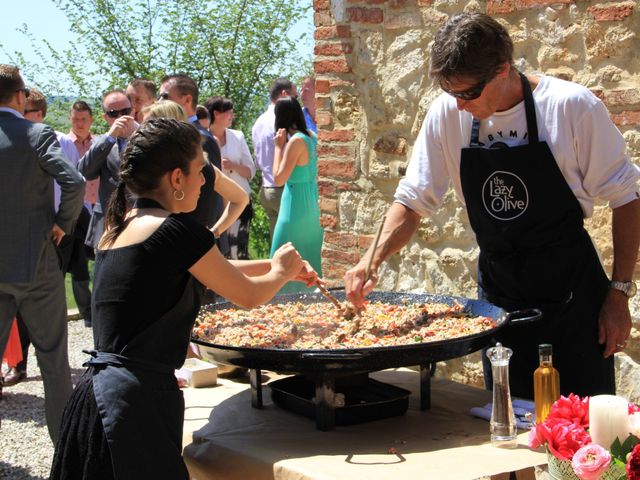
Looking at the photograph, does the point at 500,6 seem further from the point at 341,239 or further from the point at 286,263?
the point at 286,263

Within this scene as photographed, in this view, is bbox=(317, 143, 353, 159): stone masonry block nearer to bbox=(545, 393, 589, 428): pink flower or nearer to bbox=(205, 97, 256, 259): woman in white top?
bbox=(545, 393, 589, 428): pink flower

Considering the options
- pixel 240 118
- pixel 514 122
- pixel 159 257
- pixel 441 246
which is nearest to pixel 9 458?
pixel 441 246

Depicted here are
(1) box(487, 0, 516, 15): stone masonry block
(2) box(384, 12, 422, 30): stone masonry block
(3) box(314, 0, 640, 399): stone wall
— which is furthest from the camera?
(2) box(384, 12, 422, 30): stone masonry block

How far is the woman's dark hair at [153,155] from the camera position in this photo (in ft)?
8.87

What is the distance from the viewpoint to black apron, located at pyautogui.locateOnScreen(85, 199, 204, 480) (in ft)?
8.46

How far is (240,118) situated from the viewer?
13.0 m

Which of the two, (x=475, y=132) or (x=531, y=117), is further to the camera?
(x=475, y=132)

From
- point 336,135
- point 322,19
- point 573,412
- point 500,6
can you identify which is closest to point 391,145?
point 336,135

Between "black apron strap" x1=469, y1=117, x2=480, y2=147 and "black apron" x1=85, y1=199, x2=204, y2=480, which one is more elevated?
"black apron strap" x1=469, y1=117, x2=480, y2=147

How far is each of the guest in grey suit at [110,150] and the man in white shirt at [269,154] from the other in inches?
80.6

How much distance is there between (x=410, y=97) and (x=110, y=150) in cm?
235

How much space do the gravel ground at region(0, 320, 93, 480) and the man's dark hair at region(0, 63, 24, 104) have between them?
78.9 inches

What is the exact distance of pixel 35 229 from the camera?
16.4 ft

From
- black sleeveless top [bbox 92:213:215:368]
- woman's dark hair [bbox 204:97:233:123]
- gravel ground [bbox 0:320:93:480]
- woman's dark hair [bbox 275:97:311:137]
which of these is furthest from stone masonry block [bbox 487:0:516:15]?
woman's dark hair [bbox 204:97:233:123]
